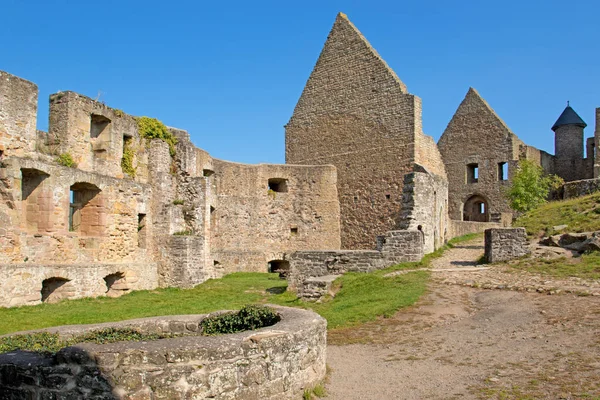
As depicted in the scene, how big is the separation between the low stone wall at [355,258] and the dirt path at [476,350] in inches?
166

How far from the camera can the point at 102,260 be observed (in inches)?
675

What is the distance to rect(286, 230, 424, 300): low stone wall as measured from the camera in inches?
629

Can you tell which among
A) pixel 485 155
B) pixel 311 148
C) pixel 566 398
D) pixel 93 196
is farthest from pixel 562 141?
pixel 566 398

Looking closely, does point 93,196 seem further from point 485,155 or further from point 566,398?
point 485,155

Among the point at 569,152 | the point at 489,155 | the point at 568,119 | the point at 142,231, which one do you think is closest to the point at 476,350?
the point at 142,231

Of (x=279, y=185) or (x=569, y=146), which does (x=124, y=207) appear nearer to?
(x=279, y=185)

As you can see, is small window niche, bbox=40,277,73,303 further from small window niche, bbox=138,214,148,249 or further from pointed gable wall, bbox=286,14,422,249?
pointed gable wall, bbox=286,14,422,249

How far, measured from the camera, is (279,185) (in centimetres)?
2509

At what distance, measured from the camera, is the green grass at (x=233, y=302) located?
36.4 ft

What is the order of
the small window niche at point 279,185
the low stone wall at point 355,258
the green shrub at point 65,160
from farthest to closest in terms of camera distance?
the small window niche at point 279,185, the green shrub at point 65,160, the low stone wall at point 355,258

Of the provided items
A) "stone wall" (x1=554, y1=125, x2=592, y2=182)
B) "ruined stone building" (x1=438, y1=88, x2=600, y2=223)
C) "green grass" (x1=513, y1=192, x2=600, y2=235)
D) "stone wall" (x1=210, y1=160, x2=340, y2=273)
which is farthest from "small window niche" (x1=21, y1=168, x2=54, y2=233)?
"stone wall" (x1=554, y1=125, x2=592, y2=182)

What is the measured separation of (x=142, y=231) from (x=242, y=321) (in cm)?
1227

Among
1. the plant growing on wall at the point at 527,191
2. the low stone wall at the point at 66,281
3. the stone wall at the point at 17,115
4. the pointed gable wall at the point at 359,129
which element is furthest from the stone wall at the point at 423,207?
the stone wall at the point at 17,115

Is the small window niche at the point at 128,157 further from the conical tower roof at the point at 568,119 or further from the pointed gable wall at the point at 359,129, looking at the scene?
the conical tower roof at the point at 568,119
